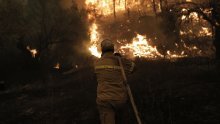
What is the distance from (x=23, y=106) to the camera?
55.9 ft

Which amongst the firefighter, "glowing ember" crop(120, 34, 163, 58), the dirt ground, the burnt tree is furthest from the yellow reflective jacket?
"glowing ember" crop(120, 34, 163, 58)

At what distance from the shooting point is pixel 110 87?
6.24m

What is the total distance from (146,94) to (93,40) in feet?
101

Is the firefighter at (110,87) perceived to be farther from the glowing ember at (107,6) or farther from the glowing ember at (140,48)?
the glowing ember at (107,6)

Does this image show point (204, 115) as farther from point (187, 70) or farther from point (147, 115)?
point (187, 70)

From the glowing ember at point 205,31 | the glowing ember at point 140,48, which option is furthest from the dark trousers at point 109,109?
the glowing ember at point 205,31

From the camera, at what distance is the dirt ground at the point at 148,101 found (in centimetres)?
1081

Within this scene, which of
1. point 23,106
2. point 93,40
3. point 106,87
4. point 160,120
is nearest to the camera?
point 106,87

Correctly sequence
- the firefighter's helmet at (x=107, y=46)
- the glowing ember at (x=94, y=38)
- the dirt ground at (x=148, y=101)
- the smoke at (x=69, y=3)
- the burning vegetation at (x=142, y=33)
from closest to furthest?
the firefighter's helmet at (x=107, y=46), the dirt ground at (x=148, y=101), the burning vegetation at (x=142, y=33), the smoke at (x=69, y=3), the glowing ember at (x=94, y=38)

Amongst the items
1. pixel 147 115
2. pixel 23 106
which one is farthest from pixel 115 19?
pixel 147 115

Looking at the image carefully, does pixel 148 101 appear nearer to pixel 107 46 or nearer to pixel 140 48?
pixel 107 46

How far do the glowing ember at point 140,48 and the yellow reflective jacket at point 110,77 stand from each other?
102 ft

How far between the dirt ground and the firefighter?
3.58 meters

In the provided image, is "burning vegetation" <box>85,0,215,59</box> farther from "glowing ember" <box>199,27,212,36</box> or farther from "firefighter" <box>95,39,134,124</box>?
"firefighter" <box>95,39,134,124</box>
